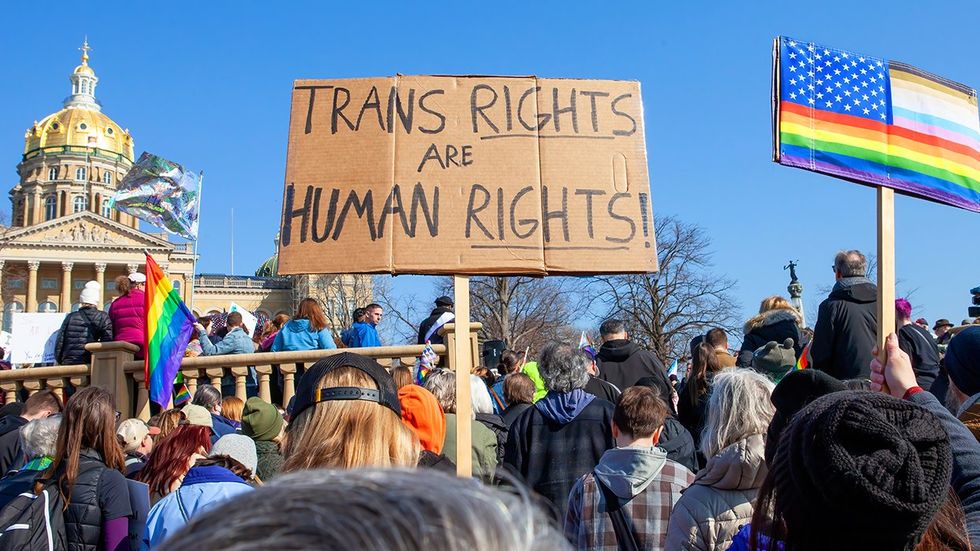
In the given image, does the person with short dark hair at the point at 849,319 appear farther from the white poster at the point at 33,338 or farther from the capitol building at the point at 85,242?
the capitol building at the point at 85,242

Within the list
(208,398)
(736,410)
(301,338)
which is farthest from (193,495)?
(301,338)

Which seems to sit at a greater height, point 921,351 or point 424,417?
point 921,351

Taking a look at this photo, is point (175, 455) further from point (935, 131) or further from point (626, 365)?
point (626, 365)

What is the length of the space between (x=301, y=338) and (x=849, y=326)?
5.27 meters

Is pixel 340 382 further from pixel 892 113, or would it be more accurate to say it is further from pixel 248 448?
pixel 892 113

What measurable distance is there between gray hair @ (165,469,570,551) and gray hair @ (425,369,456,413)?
14.6ft

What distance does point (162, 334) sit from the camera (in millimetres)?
8242

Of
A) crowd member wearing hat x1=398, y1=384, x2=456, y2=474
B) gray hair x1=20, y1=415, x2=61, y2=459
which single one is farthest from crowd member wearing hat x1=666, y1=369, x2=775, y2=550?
gray hair x1=20, y1=415, x2=61, y2=459

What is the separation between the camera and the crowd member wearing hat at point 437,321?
9.73 m

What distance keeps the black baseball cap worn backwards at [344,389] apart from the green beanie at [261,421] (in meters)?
2.63

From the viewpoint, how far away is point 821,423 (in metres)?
1.68

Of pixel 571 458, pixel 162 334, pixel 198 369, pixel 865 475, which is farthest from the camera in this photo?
pixel 198 369

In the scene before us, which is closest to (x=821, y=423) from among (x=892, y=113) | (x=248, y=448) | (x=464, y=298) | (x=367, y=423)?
(x=367, y=423)

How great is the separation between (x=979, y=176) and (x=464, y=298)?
2348 millimetres
